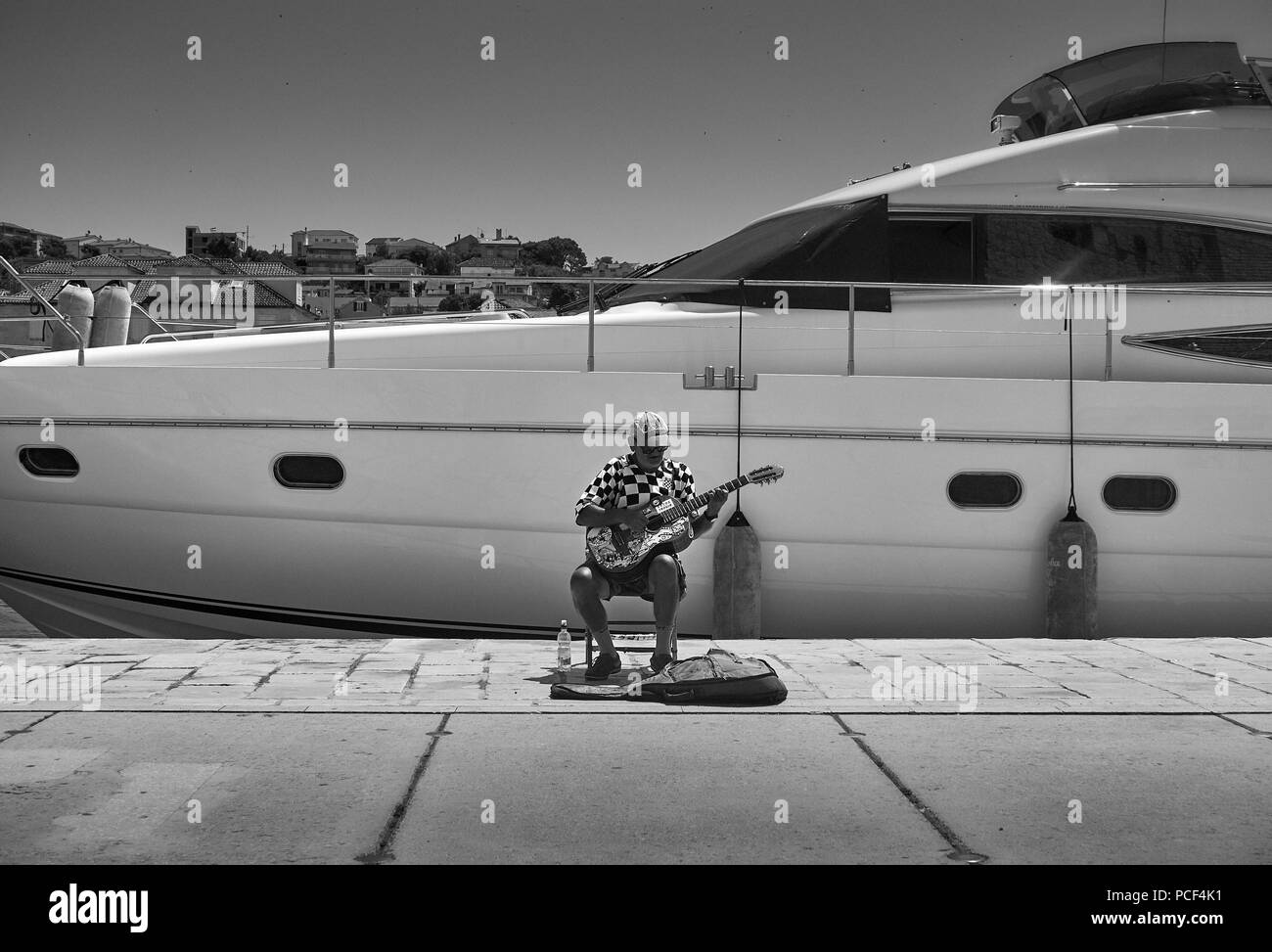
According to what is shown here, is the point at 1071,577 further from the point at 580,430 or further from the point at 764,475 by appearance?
the point at 580,430

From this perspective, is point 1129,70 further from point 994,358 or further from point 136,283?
point 136,283

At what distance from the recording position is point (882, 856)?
3244 mm

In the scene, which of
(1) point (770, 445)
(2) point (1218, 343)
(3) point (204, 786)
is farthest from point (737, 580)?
(3) point (204, 786)

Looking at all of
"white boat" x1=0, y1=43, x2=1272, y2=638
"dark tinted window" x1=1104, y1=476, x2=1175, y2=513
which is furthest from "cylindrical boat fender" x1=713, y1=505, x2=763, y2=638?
"dark tinted window" x1=1104, y1=476, x2=1175, y2=513

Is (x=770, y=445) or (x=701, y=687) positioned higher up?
(x=770, y=445)

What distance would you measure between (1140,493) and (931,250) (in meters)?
1.92

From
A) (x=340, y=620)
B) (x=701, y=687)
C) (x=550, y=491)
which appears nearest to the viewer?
(x=701, y=687)

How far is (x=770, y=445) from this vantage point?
6.83m

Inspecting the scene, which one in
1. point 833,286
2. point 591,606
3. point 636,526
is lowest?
point 591,606

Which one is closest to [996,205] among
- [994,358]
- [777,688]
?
[994,358]

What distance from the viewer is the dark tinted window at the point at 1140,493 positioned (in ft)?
23.0

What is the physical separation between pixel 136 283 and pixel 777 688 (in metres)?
5.49

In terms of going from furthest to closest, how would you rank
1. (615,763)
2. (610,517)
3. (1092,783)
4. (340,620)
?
(340,620) < (610,517) < (615,763) < (1092,783)

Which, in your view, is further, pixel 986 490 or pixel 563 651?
pixel 986 490
